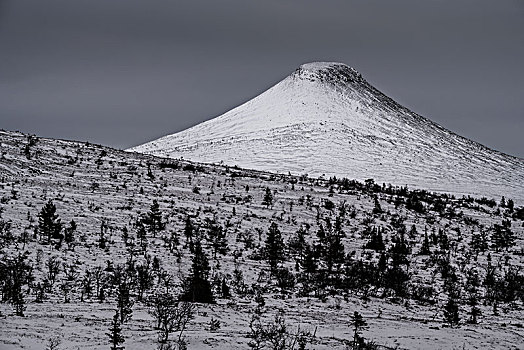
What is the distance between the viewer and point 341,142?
7469cm

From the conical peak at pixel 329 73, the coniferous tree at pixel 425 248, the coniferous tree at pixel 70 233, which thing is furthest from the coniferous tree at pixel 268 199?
the conical peak at pixel 329 73

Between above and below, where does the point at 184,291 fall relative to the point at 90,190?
below

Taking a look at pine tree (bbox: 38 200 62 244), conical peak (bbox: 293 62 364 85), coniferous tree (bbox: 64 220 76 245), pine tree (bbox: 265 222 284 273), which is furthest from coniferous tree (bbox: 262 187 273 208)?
conical peak (bbox: 293 62 364 85)

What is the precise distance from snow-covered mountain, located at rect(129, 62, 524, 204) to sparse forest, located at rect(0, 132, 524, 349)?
1835cm

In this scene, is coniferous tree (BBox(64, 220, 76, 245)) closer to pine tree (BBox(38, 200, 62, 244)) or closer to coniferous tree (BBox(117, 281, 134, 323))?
pine tree (BBox(38, 200, 62, 244))

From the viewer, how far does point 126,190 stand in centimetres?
3525

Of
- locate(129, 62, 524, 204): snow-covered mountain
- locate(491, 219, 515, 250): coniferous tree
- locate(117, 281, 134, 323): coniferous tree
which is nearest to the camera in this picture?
locate(117, 281, 134, 323): coniferous tree

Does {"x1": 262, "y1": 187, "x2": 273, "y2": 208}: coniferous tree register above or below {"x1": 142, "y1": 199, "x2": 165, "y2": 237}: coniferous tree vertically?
above

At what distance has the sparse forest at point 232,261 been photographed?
49.2ft

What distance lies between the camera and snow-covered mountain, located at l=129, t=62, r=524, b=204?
64.3 meters

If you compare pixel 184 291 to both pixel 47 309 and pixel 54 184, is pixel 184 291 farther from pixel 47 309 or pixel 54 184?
pixel 54 184

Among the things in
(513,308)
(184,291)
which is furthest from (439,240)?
(184,291)

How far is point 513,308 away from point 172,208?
65.1 feet

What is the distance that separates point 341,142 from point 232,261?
2041 inches
